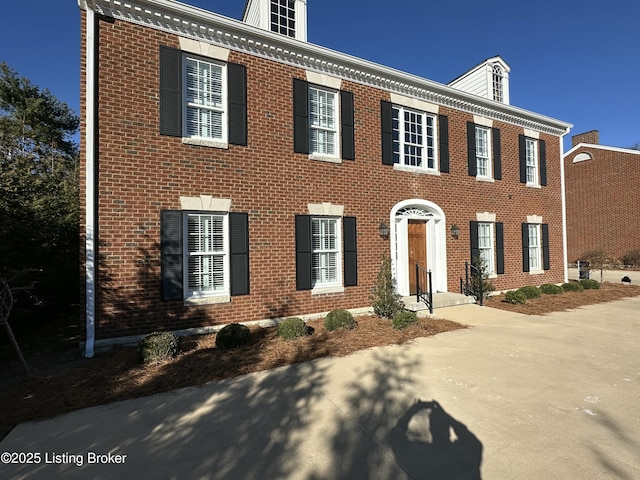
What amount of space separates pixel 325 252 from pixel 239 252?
2302mm

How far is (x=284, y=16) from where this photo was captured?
357 inches

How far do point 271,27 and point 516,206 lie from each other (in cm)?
1005

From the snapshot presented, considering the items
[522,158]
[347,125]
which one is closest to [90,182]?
[347,125]

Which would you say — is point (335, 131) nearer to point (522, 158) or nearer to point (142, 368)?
point (142, 368)

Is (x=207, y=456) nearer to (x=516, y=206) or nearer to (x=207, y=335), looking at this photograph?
(x=207, y=335)

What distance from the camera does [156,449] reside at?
328 cm

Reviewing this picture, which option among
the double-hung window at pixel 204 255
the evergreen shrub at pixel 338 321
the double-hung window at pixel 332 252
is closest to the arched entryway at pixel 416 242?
the double-hung window at pixel 332 252

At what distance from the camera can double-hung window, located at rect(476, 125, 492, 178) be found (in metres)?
12.0

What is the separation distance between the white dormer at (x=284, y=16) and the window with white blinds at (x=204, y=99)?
2221 mm

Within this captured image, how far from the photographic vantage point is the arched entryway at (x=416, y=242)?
1003cm

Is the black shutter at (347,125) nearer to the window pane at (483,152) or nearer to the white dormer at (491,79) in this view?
the window pane at (483,152)

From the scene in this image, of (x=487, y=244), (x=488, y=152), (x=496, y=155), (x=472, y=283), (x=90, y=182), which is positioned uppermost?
(x=488, y=152)

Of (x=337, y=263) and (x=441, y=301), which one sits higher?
(x=337, y=263)

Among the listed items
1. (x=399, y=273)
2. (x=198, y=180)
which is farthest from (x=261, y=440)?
(x=399, y=273)
